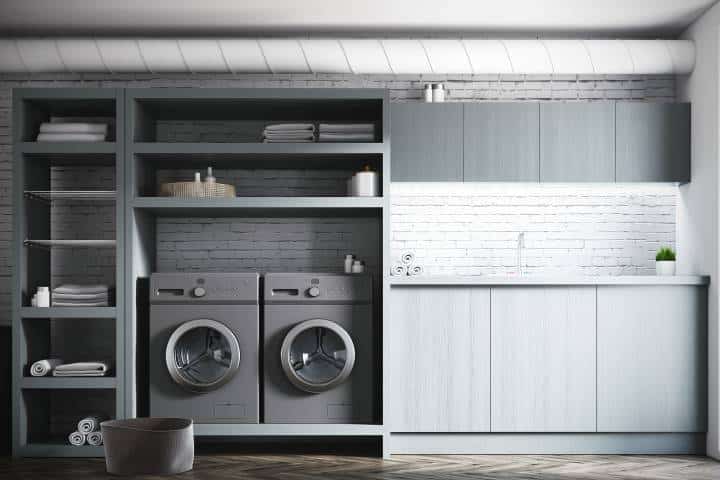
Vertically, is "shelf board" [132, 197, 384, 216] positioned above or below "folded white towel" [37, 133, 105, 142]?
below

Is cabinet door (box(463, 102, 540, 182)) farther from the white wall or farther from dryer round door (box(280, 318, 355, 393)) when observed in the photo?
dryer round door (box(280, 318, 355, 393))

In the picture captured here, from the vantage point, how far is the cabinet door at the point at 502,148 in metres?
4.84

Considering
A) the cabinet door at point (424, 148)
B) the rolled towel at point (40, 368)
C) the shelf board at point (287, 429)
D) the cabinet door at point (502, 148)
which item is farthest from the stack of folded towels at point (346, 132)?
the rolled towel at point (40, 368)

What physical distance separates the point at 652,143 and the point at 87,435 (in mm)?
3895

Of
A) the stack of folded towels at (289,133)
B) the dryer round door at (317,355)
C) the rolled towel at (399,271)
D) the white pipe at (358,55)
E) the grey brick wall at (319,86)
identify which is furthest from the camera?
the grey brick wall at (319,86)

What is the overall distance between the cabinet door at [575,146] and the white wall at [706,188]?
0.51m

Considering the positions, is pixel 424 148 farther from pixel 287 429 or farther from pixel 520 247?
pixel 287 429

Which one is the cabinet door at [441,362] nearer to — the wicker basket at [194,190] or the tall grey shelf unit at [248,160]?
the tall grey shelf unit at [248,160]

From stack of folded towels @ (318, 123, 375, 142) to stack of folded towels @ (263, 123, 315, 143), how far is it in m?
0.07

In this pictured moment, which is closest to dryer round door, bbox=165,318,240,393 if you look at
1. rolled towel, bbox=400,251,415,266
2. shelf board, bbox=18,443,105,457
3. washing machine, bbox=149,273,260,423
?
washing machine, bbox=149,273,260,423

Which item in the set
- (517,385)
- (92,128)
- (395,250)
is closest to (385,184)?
(395,250)

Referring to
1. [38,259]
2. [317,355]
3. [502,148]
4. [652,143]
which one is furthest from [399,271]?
[38,259]

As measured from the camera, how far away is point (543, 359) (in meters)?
4.55

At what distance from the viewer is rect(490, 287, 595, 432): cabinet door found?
4.53 meters
